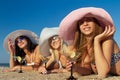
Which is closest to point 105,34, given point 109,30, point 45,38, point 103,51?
point 109,30

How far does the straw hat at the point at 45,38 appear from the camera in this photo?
39.3ft

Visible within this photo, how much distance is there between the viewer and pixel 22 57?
43.7 ft

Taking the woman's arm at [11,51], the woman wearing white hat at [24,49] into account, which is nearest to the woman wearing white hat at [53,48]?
the woman wearing white hat at [24,49]

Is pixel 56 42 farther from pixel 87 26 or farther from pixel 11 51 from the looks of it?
pixel 87 26

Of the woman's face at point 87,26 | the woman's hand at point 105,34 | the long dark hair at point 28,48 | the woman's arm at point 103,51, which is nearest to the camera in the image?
the woman's arm at point 103,51

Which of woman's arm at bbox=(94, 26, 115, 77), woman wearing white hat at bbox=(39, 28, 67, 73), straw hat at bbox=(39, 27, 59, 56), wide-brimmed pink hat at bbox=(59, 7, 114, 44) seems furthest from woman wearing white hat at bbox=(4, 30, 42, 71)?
woman's arm at bbox=(94, 26, 115, 77)

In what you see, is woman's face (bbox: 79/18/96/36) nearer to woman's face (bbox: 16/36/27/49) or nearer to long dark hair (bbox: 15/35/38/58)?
woman's face (bbox: 16/36/27/49)

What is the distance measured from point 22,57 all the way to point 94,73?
14.2ft

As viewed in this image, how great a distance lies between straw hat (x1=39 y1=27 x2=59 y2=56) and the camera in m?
12.0

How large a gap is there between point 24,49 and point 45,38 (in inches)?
54.6

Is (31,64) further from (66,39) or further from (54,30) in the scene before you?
(66,39)

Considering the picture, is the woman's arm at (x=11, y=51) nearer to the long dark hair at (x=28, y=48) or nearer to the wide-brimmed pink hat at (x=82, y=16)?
the long dark hair at (x=28, y=48)

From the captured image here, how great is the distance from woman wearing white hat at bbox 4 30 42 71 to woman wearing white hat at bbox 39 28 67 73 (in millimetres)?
625

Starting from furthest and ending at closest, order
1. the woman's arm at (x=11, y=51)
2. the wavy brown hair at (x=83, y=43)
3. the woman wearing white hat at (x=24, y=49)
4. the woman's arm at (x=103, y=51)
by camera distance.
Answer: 1. the woman's arm at (x=11, y=51)
2. the woman wearing white hat at (x=24, y=49)
3. the wavy brown hair at (x=83, y=43)
4. the woman's arm at (x=103, y=51)
